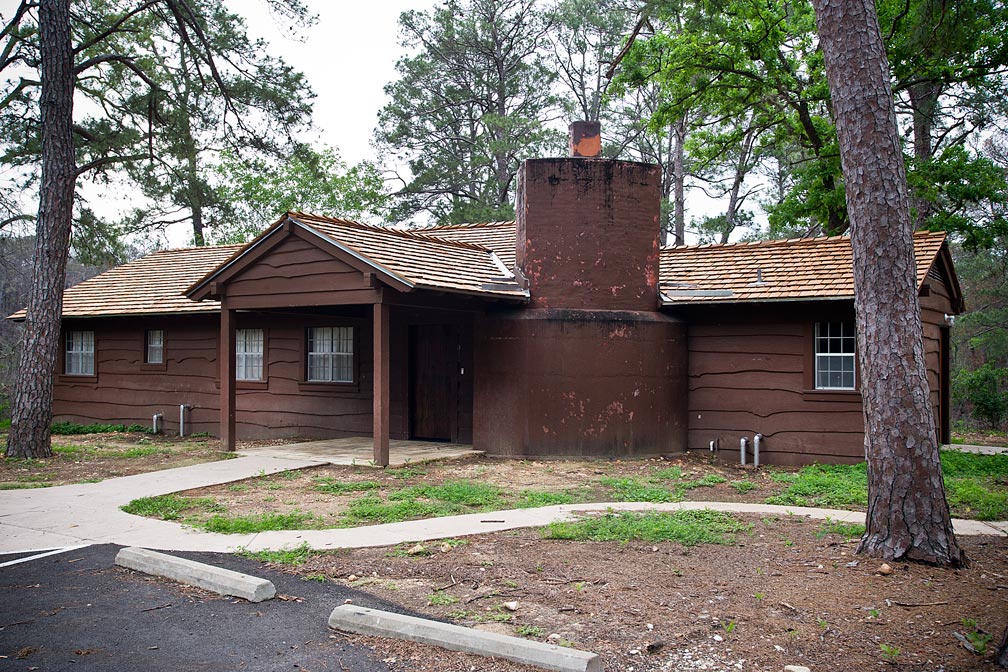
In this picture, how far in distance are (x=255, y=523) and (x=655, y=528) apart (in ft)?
12.5

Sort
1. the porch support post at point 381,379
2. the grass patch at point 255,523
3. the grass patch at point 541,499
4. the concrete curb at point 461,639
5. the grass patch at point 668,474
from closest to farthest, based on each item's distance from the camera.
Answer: the concrete curb at point 461,639
the grass patch at point 255,523
the grass patch at point 541,499
the grass patch at point 668,474
the porch support post at point 381,379

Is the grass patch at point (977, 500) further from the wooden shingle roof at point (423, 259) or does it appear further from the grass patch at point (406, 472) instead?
the wooden shingle roof at point (423, 259)

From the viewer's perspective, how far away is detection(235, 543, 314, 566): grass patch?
6.21m

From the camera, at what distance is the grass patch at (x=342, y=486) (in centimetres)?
959

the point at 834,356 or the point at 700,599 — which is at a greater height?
the point at 834,356

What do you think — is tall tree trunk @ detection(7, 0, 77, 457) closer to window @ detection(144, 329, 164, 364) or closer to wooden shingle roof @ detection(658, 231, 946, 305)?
window @ detection(144, 329, 164, 364)

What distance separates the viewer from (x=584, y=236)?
12.9 m

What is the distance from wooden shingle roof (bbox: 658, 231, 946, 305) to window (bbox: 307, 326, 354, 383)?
6.15 metres

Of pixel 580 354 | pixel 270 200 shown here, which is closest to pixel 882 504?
pixel 580 354

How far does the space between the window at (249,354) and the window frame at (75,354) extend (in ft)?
14.2

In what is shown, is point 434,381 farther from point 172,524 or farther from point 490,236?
point 172,524

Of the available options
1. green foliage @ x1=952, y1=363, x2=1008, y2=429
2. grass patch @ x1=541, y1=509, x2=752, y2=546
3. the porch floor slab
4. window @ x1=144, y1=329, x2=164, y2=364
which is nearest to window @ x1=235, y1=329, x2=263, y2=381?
window @ x1=144, y1=329, x2=164, y2=364

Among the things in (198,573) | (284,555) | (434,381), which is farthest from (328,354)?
(198,573)

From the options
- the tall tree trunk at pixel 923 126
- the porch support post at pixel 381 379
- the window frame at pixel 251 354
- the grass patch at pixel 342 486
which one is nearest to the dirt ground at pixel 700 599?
the grass patch at pixel 342 486
